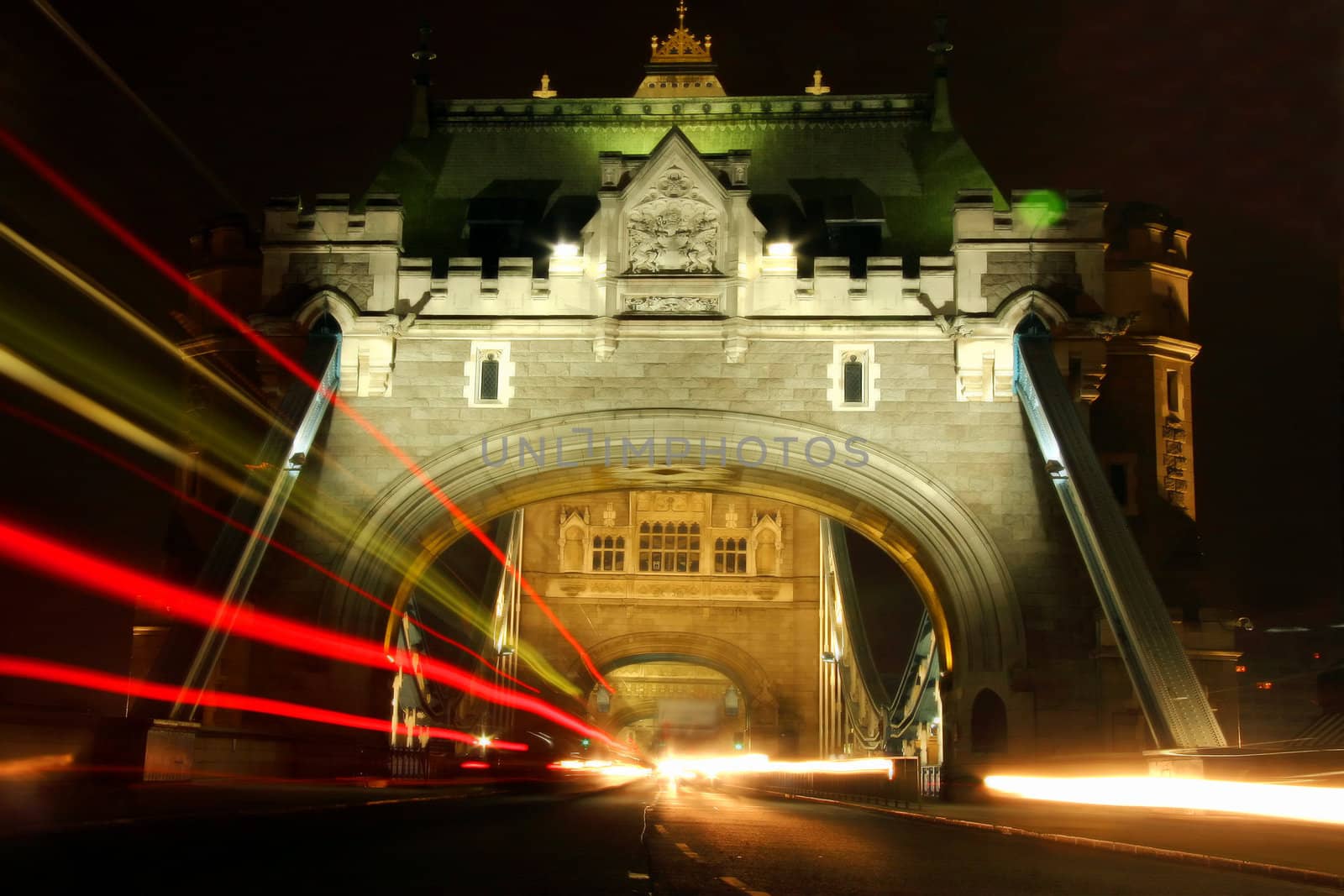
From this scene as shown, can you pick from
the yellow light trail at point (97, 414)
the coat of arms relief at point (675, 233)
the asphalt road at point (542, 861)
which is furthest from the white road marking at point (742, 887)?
the yellow light trail at point (97, 414)

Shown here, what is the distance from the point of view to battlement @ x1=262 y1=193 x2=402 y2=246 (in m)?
20.8

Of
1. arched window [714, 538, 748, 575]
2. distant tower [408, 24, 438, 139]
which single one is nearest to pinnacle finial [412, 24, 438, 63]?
distant tower [408, 24, 438, 139]

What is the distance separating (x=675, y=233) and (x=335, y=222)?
184 inches

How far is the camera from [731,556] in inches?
1757

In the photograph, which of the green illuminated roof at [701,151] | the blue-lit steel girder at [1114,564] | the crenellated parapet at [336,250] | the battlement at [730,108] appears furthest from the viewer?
the battlement at [730,108]

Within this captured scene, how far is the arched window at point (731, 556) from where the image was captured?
4431 centimetres

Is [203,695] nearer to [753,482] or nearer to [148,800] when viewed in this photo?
[148,800]

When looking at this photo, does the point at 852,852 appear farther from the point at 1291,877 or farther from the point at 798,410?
the point at 798,410

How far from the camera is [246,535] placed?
61.1ft

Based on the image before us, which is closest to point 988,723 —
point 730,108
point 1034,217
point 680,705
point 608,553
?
point 1034,217

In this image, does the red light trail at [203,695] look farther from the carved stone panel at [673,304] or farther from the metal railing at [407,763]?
the carved stone panel at [673,304]

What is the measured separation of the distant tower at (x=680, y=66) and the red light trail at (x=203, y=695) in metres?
12.2

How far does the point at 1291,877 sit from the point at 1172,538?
13956 millimetres

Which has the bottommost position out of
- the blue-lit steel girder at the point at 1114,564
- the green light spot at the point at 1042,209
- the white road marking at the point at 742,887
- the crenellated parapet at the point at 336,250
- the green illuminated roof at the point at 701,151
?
the white road marking at the point at 742,887
